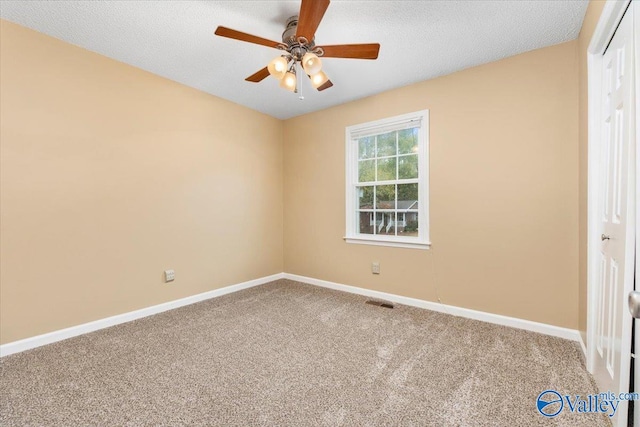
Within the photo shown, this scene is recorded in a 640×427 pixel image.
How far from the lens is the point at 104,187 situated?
2.56 meters

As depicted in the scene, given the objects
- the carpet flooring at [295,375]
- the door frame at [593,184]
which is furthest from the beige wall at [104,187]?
the door frame at [593,184]

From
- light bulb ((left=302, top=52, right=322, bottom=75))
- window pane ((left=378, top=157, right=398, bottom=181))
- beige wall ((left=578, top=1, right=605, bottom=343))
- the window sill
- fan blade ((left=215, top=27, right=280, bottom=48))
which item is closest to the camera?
fan blade ((left=215, top=27, right=280, bottom=48))

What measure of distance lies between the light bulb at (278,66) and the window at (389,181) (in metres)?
1.73

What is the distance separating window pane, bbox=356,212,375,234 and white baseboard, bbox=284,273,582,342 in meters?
0.77

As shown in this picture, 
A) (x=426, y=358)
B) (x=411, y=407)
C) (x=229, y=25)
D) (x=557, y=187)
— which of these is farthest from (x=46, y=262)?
(x=557, y=187)

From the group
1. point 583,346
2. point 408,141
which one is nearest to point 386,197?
point 408,141

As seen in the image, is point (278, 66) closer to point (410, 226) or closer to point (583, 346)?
point (410, 226)

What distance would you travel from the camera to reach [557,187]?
2.34 metres

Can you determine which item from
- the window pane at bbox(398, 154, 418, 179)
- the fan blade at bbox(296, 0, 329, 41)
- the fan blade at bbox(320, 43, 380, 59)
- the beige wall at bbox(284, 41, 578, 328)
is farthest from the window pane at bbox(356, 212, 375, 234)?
the fan blade at bbox(296, 0, 329, 41)

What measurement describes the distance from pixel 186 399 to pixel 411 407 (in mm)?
1282

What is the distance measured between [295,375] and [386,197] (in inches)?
91.2

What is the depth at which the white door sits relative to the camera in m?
1.22

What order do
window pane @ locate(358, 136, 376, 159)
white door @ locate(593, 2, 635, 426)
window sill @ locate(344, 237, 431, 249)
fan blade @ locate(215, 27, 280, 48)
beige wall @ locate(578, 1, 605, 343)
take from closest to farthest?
1. white door @ locate(593, 2, 635, 426)
2. fan blade @ locate(215, 27, 280, 48)
3. beige wall @ locate(578, 1, 605, 343)
4. window sill @ locate(344, 237, 431, 249)
5. window pane @ locate(358, 136, 376, 159)

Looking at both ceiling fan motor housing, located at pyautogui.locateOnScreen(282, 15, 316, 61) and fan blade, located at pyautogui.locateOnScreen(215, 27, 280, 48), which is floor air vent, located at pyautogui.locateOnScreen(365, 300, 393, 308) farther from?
fan blade, located at pyautogui.locateOnScreen(215, 27, 280, 48)
